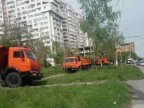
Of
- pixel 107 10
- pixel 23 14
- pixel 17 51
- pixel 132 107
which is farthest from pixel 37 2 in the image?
pixel 132 107

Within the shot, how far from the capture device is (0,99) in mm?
12367

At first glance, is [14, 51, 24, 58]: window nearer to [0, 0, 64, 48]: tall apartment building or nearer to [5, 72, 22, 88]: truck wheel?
[5, 72, 22, 88]: truck wheel

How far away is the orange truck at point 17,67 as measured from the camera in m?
24.8

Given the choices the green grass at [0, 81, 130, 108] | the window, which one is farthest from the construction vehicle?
the green grass at [0, 81, 130, 108]

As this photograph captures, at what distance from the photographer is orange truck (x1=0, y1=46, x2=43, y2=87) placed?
24.8 metres

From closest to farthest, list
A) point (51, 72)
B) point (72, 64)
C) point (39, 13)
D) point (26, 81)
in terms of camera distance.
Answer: point (26, 81) → point (51, 72) → point (72, 64) → point (39, 13)

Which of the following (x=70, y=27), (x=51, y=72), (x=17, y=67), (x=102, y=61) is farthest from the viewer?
(x=70, y=27)

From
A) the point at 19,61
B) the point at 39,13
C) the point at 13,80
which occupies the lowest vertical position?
the point at 13,80

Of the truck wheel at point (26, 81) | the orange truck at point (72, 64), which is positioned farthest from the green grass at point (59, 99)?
the orange truck at point (72, 64)

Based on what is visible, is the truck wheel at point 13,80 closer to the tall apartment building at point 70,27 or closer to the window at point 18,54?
the window at point 18,54

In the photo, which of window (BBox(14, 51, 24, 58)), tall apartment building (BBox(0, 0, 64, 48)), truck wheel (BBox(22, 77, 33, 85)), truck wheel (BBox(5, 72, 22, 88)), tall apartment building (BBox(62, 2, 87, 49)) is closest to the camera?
truck wheel (BBox(5, 72, 22, 88))

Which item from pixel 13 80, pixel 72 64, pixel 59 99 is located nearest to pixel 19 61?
pixel 13 80

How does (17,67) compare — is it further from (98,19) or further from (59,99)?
(98,19)

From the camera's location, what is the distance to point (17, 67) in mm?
25156
